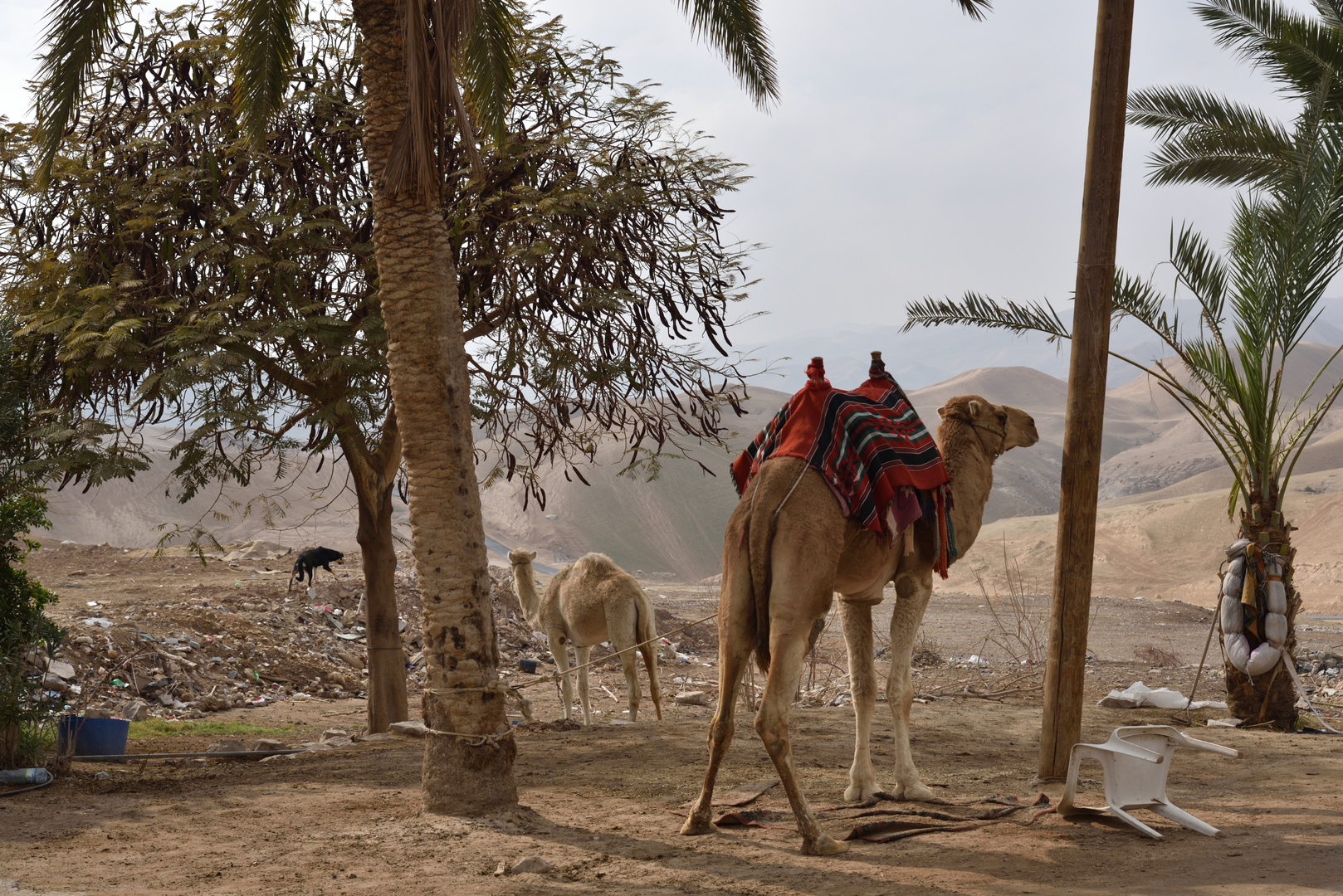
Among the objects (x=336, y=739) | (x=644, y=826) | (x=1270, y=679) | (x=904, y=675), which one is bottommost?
(x=336, y=739)

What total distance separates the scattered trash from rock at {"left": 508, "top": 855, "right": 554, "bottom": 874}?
7946mm

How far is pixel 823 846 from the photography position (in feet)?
17.7

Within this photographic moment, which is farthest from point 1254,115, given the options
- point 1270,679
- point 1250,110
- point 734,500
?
point 734,500

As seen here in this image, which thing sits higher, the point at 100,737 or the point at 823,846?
the point at 823,846

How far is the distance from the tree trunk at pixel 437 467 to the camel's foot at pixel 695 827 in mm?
1240

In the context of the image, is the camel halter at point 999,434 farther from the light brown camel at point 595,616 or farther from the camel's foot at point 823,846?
the light brown camel at point 595,616

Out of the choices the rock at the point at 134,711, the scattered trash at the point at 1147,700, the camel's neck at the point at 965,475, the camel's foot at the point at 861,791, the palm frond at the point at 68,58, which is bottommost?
the rock at the point at 134,711

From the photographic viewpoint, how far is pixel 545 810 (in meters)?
6.62

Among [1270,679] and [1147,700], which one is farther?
[1147,700]

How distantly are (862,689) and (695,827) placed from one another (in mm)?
1493

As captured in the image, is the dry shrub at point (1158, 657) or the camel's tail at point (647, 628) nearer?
the camel's tail at point (647, 628)

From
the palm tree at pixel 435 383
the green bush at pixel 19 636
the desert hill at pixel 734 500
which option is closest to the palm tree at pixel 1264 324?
the palm tree at pixel 435 383

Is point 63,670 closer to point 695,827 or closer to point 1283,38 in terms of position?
point 695,827

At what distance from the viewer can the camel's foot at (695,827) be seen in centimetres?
587
